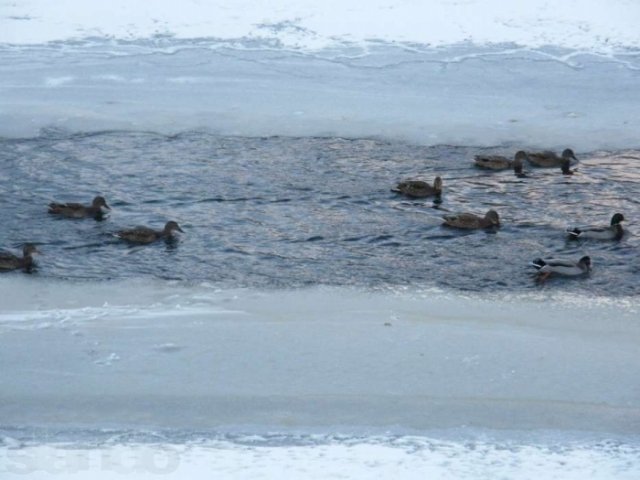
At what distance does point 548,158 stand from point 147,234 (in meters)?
3.75

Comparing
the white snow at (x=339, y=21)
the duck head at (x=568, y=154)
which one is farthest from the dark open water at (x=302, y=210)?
the white snow at (x=339, y=21)

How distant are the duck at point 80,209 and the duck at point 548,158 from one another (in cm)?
377

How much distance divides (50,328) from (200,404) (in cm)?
142

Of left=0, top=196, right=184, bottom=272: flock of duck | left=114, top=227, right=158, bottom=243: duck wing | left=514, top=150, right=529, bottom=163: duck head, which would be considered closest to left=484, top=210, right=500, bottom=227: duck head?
left=514, top=150, right=529, bottom=163: duck head

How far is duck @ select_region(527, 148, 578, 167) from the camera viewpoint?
1040 centimetres

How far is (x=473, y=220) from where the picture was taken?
896 cm

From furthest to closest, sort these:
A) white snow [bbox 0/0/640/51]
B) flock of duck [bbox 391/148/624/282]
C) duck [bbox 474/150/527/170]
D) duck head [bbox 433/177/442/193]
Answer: white snow [bbox 0/0/640/51] < duck [bbox 474/150/527/170] < duck head [bbox 433/177/442/193] < flock of duck [bbox 391/148/624/282]

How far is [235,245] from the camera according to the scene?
8.55 m

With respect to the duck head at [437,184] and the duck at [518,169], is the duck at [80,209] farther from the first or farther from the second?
the duck at [518,169]

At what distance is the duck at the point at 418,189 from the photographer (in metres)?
9.61

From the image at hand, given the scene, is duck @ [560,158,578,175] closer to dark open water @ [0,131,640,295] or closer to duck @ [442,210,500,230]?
dark open water @ [0,131,640,295]

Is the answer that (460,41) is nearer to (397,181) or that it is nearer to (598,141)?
(598,141)

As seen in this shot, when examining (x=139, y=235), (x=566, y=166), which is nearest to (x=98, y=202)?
(x=139, y=235)

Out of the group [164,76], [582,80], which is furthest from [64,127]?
[582,80]
